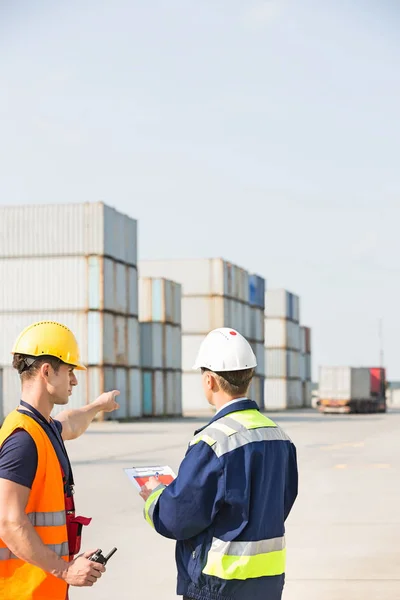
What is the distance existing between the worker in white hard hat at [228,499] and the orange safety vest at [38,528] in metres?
0.40

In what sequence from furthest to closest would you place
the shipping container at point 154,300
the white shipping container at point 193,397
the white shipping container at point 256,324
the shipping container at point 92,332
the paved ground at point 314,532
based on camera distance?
the white shipping container at point 256,324 < the white shipping container at point 193,397 < the shipping container at point 154,300 < the shipping container at point 92,332 < the paved ground at point 314,532

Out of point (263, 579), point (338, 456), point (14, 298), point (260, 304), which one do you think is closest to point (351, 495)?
point (338, 456)

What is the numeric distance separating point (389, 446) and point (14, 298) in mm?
26845

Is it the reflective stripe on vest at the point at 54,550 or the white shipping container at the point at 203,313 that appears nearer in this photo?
the reflective stripe on vest at the point at 54,550

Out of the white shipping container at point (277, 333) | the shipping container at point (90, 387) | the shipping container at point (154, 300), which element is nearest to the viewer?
the shipping container at point (90, 387)

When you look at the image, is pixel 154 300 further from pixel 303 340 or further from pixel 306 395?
pixel 303 340

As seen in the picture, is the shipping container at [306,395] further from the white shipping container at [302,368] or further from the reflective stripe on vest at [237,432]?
the reflective stripe on vest at [237,432]

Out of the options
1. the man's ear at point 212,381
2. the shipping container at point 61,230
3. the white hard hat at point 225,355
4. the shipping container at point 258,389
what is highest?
the shipping container at point 61,230

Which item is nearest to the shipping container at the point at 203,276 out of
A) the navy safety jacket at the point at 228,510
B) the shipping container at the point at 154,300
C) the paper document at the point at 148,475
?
the shipping container at the point at 154,300

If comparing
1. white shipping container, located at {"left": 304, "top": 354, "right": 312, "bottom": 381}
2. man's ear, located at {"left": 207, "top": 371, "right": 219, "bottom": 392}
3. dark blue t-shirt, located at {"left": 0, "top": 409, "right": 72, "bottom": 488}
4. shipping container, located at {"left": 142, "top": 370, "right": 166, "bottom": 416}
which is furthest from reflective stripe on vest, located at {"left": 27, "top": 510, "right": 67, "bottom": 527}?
white shipping container, located at {"left": 304, "top": 354, "right": 312, "bottom": 381}

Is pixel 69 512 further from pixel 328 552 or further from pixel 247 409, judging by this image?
pixel 328 552

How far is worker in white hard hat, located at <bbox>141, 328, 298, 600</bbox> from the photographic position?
3572 mm

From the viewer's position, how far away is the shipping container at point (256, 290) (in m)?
76.6

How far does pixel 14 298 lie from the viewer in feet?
161
